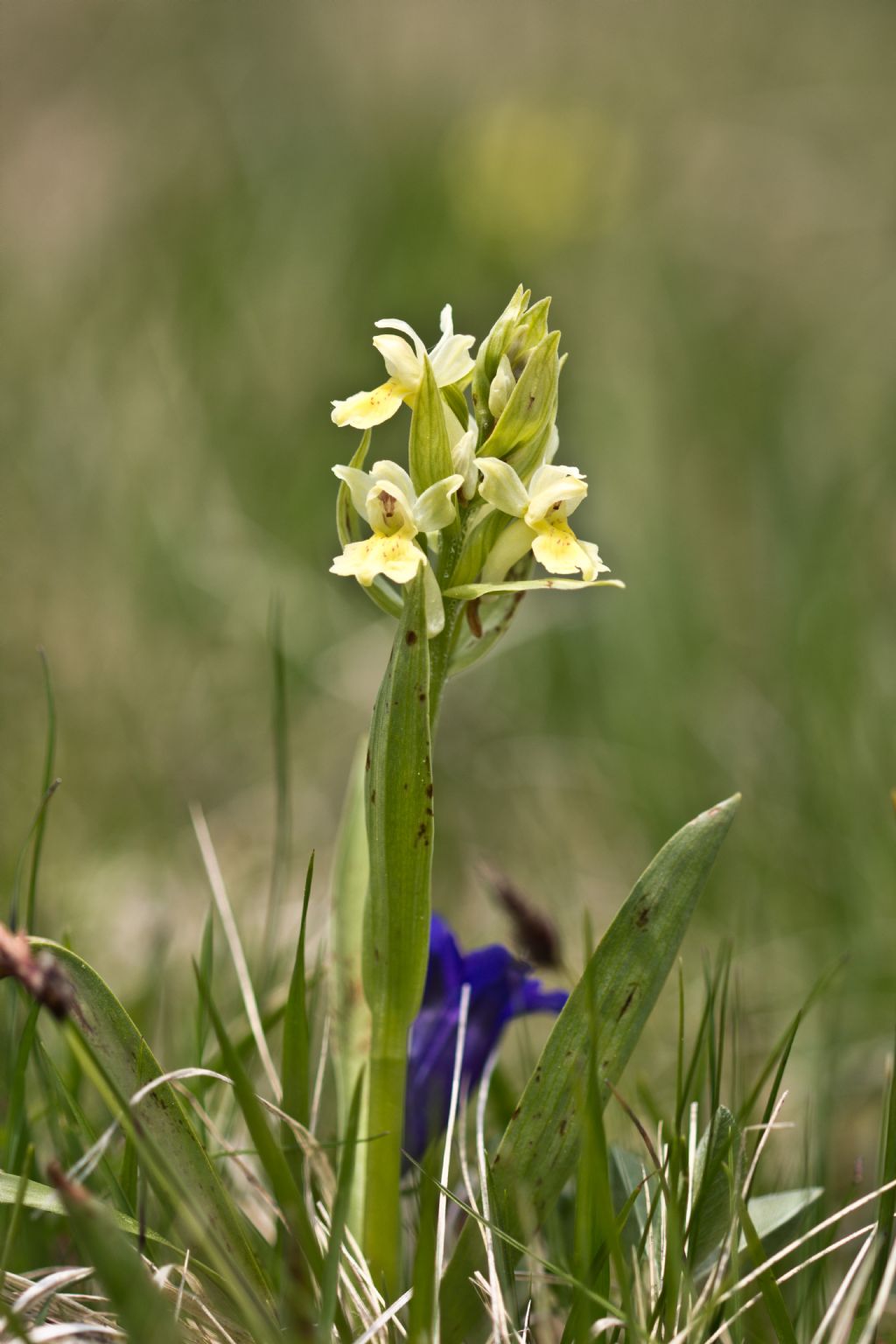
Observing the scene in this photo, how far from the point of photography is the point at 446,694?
115 inches

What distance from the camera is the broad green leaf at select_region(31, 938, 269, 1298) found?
0.90m

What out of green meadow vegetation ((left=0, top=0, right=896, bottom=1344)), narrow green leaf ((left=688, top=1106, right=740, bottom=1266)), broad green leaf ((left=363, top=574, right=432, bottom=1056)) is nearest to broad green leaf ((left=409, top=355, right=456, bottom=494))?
green meadow vegetation ((left=0, top=0, right=896, bottom=1344))

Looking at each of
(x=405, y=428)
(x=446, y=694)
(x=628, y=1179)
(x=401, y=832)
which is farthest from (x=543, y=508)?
(x=405, y=428)

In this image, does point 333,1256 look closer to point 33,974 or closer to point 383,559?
point 33,974

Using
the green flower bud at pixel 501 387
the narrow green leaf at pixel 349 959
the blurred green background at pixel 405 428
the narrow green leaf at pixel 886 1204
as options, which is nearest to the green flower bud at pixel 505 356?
the green flower bud at pixel 501 387

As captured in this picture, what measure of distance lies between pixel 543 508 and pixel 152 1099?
553mm

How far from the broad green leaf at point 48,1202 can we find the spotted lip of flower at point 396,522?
1.66ft

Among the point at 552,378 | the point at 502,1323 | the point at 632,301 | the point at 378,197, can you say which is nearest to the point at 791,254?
the point at 632,301

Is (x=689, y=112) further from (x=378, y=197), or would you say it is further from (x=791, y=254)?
(x=378, y=197)

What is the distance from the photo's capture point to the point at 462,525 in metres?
1.02

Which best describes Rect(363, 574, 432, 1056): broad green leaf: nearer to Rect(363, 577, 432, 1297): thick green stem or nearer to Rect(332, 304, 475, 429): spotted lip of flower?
Rect(363, 577, 432, 1297): thick green stem

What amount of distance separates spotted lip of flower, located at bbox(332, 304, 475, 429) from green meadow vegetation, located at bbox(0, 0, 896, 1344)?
46 millimetres

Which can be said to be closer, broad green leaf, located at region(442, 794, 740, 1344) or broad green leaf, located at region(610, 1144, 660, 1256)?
broad green leaf, located at region(442, 794, 740, 1344)

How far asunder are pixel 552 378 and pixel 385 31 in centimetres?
655
